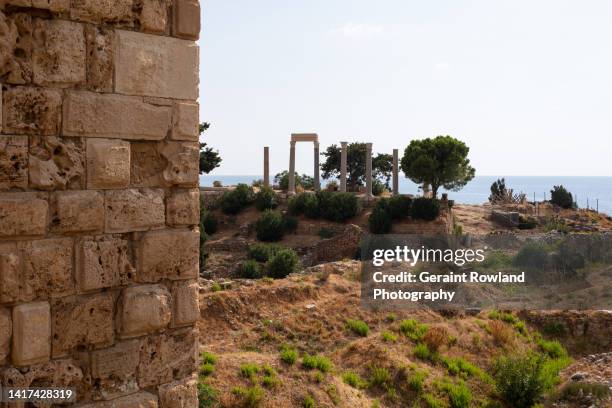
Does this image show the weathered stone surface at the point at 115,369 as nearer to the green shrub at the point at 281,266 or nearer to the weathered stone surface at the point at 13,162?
the weathered stone surface at the point at 13,162

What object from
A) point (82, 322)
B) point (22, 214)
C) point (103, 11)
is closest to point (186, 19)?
point (103, 11)

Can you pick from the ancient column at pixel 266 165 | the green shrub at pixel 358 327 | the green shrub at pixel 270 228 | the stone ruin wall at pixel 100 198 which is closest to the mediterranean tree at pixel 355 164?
the ancient column at pixel 266 165

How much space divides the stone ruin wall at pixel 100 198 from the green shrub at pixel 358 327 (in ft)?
31.1

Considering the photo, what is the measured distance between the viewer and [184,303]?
3.65 m

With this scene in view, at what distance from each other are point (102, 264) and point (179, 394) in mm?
903

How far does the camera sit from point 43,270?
3.06m

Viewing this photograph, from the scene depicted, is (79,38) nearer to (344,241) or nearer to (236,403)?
(236,403)

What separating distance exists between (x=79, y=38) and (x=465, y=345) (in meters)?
11.1

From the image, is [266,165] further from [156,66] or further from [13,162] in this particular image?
[13,162]

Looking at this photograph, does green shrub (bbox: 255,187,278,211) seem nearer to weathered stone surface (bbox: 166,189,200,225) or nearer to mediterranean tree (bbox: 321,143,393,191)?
mediterranean tree (bbox: 321,143,393,191)

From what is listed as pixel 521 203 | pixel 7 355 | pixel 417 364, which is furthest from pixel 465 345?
pixel 521 203

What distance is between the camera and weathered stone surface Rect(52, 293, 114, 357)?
10.3 ft

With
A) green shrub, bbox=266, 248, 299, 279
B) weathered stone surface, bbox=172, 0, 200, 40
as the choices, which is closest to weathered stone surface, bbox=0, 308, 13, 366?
weathered stone surface, bbox=172, 0, 200, 40

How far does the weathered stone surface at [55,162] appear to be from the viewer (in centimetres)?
305
